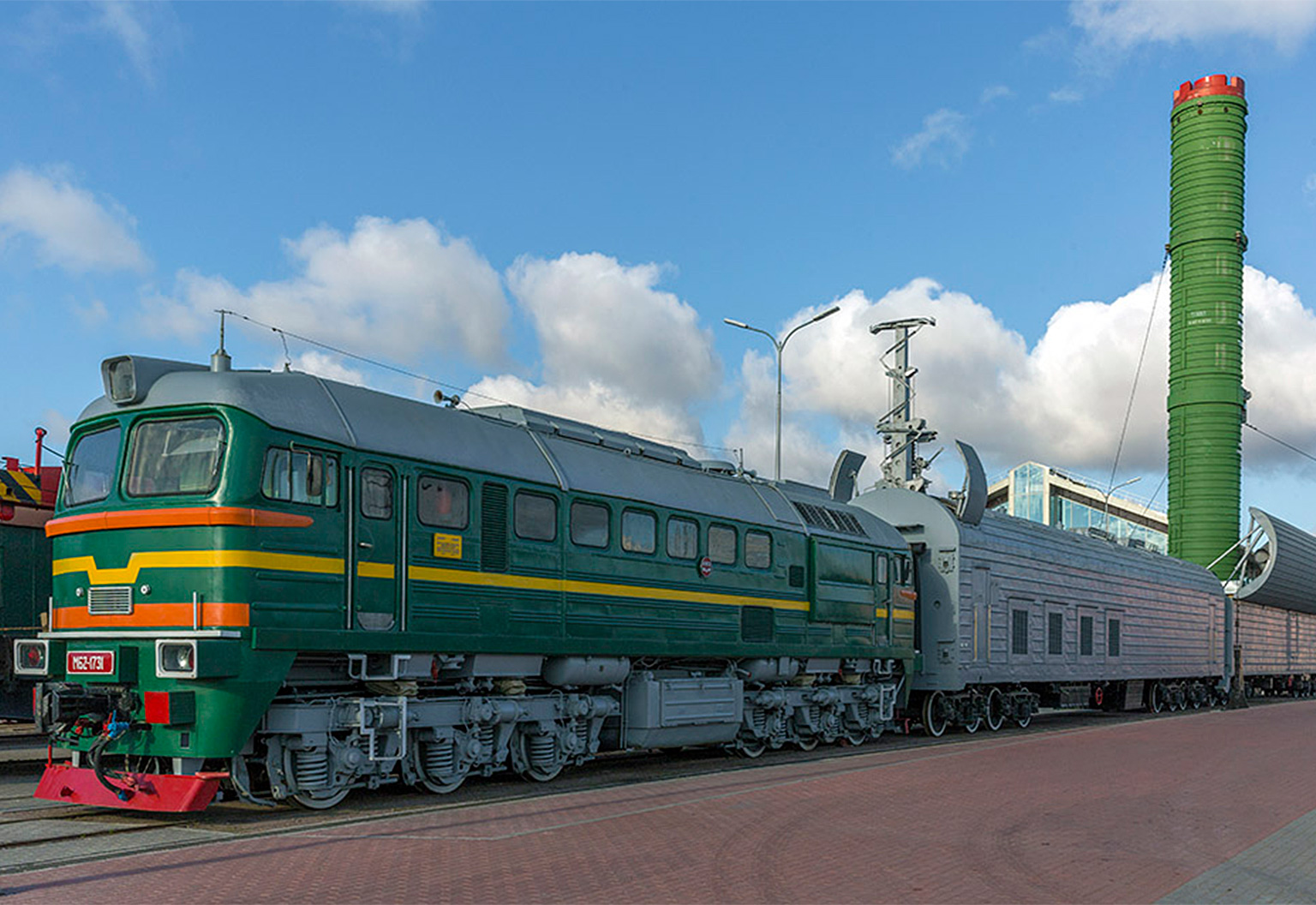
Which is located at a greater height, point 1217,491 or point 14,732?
point 1217,491

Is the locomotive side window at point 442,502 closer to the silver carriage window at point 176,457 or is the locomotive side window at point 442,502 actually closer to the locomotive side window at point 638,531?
the silver carriage window at point 176,457

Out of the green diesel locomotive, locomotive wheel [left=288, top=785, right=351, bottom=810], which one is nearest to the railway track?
locomotive wheel [left=288, top=785, right=351, bottom=810]

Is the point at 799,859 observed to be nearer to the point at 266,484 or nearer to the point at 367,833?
the point at 367,833

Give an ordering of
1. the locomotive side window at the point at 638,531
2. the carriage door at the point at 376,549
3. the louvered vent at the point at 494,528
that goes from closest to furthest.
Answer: the carriage door at the point at 376,549 < the louvered vent at the point at 494,528 < the locomotive side window at the point at 638,531

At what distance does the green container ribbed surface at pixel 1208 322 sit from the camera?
63.2 m

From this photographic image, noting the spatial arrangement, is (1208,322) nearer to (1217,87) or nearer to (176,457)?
(1217,87)

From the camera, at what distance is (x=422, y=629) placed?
47.4 feet

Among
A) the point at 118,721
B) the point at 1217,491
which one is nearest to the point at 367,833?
the point at 118,721

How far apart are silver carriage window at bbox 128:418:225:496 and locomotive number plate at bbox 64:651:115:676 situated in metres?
1.66

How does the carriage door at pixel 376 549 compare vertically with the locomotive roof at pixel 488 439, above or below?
A: below

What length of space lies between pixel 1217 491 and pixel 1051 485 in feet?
78.4

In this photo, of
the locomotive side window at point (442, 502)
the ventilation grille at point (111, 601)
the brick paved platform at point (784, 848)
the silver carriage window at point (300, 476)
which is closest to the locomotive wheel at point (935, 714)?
the brick paved platform at point (784, 848)

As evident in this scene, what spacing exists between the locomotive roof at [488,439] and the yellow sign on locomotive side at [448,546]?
873 millimetres

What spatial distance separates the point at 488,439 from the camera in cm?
1594
